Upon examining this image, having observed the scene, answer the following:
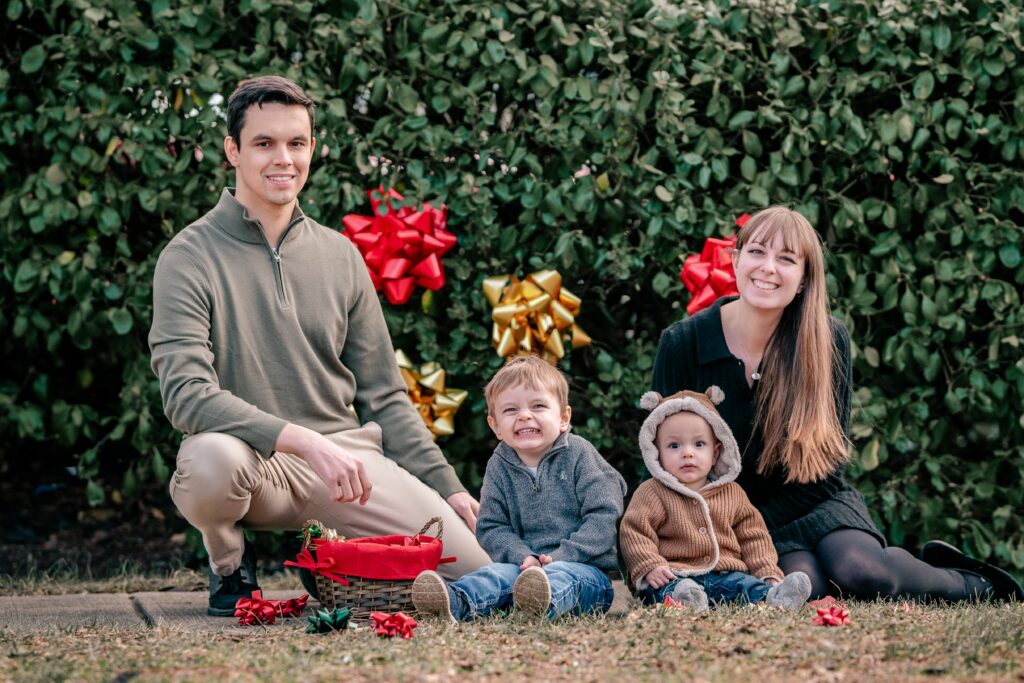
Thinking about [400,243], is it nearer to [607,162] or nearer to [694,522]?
[607,162]

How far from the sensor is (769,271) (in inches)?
137

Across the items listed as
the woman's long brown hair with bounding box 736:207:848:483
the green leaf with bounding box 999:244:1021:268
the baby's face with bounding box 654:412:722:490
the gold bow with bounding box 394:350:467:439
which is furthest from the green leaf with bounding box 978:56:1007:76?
the gold bow with bounding box 394:350:467:439

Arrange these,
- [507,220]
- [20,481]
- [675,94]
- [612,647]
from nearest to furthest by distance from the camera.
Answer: [612,647]
[675,94]
[507,220]
[20,481]

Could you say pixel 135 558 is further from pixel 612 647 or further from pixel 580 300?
pixel 612 647

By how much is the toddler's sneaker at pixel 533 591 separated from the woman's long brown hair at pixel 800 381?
2.78ft

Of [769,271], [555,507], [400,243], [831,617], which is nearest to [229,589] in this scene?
[555,507]

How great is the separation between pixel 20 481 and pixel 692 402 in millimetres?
2847

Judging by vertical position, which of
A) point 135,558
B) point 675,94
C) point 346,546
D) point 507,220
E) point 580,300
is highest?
point 675,94

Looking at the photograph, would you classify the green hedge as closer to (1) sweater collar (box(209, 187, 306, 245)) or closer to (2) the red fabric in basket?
(1) sweater collar (box(209, 187, 306, 245))

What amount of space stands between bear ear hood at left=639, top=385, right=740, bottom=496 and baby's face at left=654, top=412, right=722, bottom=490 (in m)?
0.02

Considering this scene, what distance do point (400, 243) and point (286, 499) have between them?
2.95ft

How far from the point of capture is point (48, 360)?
14.7ft

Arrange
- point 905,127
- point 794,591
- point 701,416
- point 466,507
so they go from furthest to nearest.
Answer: point 905,127
point 466,507
point 701,416
point 794,591

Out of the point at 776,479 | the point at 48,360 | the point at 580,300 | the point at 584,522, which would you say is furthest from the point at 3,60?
the point at 776,479
